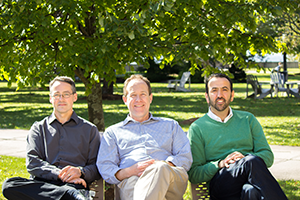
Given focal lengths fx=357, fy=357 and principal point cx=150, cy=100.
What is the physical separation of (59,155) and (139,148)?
0.83 m

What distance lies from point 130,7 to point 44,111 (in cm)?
1128

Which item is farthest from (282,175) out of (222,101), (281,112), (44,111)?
(44,111)

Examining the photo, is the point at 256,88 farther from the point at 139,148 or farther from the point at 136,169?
the point at 136,169

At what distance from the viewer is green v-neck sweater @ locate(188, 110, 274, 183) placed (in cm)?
371

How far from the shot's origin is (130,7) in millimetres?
5242

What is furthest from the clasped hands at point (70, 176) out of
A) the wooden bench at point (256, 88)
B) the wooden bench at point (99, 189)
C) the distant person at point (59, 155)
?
the wooden bench at point (256, 88)

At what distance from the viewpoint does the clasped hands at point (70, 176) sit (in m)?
3.44

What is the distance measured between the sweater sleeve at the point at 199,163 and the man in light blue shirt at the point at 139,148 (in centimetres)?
11

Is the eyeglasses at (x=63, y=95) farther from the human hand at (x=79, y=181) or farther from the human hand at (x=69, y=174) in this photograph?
the human hand at (x=79, y=181)

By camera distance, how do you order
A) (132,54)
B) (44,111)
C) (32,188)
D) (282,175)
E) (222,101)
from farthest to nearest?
(44,111) → (282,175) → (132,54) → (222,101) → (32,188)

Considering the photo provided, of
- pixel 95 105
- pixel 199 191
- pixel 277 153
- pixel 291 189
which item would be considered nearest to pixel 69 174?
pixel 199 191

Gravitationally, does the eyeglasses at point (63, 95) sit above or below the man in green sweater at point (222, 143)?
above

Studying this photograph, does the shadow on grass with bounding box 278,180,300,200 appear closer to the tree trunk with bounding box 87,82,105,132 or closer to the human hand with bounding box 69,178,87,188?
the human hand with bounding box 69,178,87,188

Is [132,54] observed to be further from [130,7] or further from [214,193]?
[214,193]
